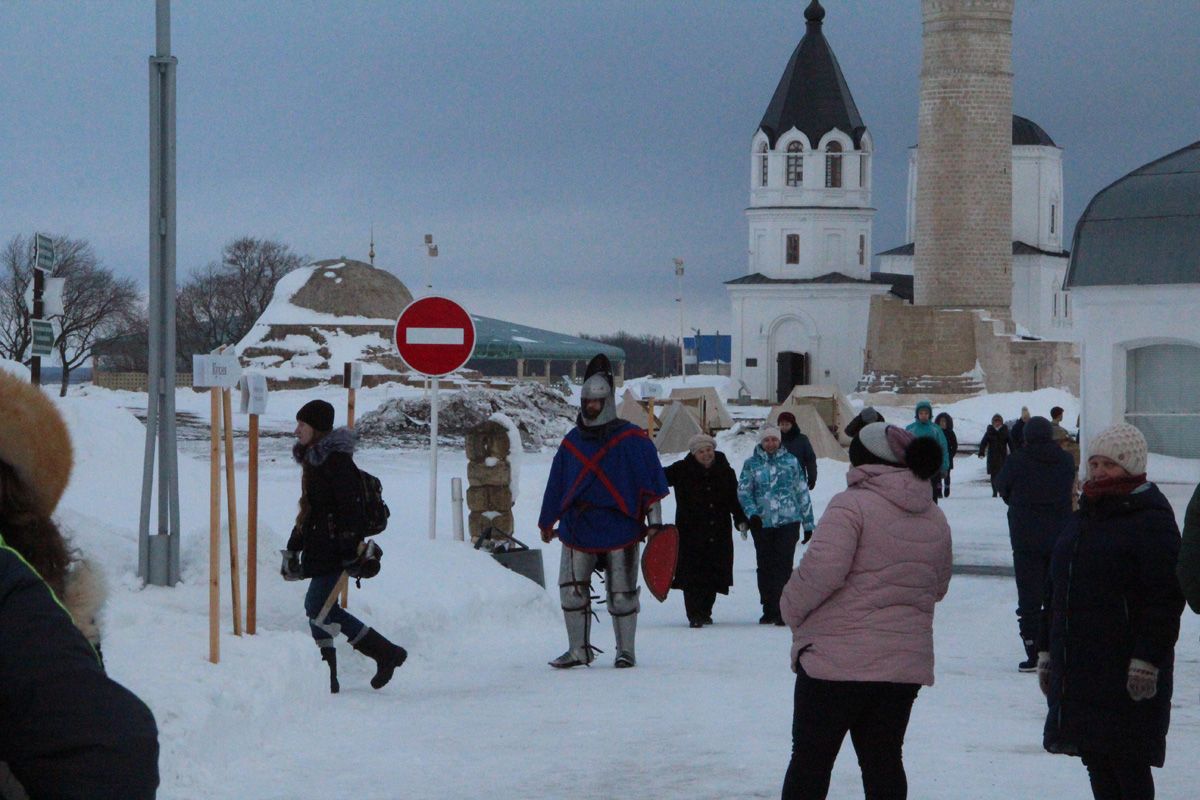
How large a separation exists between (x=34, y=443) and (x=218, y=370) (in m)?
6.00

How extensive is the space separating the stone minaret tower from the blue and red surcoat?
57.1m

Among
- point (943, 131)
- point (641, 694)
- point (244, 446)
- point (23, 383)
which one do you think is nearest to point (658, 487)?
point (641, 694)

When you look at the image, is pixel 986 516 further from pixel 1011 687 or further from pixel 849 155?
pixel 849 155

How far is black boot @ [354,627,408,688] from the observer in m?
9.46

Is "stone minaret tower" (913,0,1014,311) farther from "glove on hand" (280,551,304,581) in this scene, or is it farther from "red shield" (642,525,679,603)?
"glove on hand" (280,551,304,581)

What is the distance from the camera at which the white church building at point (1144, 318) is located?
20.6m

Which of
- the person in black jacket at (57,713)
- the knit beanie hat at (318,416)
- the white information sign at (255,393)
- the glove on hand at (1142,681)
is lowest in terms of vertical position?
the glove on hand at (1142,681)

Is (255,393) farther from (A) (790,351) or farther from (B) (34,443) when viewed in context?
(A) (790,351)

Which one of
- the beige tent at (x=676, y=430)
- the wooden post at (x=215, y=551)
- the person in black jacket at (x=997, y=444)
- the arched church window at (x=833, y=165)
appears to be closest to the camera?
the wooden post at (x=215, y=551)

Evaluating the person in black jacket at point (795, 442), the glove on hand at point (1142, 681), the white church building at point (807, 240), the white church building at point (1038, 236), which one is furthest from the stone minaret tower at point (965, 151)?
the glove on hand at point (1142, 681)

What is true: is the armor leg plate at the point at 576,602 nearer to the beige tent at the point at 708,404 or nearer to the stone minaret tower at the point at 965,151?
the beige tent at the point at 708,404

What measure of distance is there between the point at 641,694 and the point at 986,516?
51.9 ft

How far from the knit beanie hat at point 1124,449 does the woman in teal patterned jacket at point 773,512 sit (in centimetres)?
731

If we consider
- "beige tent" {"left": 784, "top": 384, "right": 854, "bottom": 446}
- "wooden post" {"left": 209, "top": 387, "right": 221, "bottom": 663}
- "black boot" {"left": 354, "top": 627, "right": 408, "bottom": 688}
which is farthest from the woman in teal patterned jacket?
"beige tent" {"left": 784, "top": 384, "right": 854, "bottom": 446}
